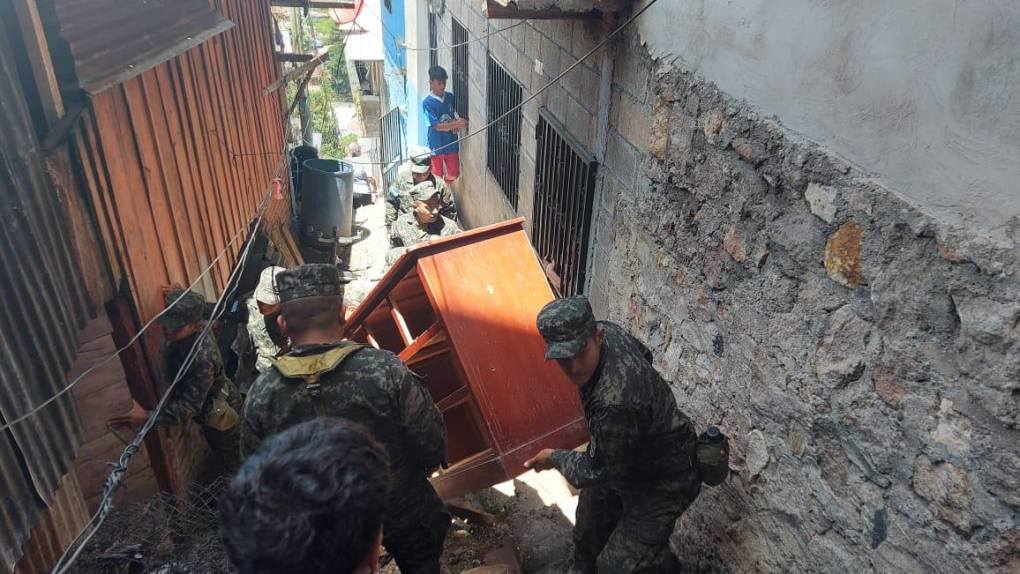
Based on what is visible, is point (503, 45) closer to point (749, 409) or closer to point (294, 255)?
point (294, 255)

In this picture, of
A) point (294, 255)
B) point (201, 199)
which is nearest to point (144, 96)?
point (201, 199)

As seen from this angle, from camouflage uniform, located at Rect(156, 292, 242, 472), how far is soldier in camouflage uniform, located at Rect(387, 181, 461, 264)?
4.40 m

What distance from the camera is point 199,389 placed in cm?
391

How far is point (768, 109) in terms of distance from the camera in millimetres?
2395

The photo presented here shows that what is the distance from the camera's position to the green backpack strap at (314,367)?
2533 millimetres

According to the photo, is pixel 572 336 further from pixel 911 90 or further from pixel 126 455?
pixel 126 455

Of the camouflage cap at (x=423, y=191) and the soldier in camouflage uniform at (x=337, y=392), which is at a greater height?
the soldier in camouflage uniform at (x=337, y=392)

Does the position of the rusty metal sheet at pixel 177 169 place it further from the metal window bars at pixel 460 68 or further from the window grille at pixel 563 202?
the metal window bars at pixel 460 68

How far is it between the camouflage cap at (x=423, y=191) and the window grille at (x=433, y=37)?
3.25 m

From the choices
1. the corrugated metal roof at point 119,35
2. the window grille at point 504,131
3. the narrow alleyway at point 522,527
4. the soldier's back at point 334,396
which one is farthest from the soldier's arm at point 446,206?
the soldier's back at point 334,396

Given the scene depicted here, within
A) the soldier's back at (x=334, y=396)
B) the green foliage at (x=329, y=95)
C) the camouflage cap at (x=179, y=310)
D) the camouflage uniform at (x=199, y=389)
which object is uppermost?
the soldier's back at (x=334, y=396)

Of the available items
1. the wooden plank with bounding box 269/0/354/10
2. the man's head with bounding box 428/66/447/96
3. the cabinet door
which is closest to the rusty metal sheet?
the cabinet door

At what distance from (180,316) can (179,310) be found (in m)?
0.04

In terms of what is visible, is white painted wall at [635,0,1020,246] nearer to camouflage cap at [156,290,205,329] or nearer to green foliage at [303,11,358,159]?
camouflage cap at [156,290,205,329]
